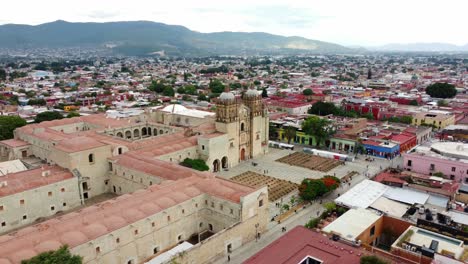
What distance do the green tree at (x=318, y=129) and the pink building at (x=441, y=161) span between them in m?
15.6

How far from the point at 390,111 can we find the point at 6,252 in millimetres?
86400

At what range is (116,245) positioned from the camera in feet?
95.8

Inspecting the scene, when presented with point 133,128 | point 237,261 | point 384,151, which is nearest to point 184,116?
point 133,128

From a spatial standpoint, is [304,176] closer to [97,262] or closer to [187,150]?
[187,150]

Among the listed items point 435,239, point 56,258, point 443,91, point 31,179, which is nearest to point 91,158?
point 31,179

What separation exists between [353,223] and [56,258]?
2468 cm

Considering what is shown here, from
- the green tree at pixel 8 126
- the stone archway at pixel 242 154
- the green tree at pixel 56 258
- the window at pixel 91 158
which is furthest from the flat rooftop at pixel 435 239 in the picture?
the green tree at pixel 8 126

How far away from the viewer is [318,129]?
224ft

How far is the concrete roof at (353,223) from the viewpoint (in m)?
31.4

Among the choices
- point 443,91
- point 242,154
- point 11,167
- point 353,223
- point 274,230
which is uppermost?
point 443,91

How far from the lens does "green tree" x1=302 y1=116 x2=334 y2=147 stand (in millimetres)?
68000

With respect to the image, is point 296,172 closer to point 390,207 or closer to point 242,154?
point 242,154

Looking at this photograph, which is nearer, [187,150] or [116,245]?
[116,245]

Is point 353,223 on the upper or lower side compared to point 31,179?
lower
